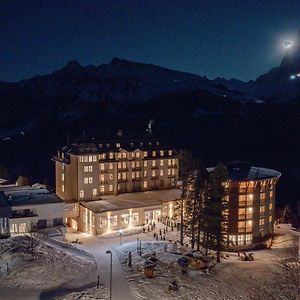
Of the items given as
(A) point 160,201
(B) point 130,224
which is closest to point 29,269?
(B) point 130,224

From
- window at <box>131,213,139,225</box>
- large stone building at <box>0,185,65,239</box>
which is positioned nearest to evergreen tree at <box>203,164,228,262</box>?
window at <box>131,213,139,225</box>

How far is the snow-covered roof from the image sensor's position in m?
54.2

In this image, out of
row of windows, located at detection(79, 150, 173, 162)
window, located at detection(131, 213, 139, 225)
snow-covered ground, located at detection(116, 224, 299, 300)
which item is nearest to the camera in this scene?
snow-covered ground, located at detection(116, 224, 299, 300)

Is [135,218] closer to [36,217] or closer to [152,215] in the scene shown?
[152,215]

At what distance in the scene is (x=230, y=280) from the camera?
1479 inches

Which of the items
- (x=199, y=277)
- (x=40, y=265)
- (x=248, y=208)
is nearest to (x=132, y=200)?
(x=248, y=208)

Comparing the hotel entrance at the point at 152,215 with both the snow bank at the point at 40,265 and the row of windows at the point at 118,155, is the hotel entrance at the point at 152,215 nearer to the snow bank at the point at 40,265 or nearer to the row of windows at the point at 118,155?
the row of windows at the point at 118,155

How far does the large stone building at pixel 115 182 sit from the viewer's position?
178ft

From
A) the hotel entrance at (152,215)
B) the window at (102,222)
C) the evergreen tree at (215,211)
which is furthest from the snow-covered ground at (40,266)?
the hotel entrance at (152,215)

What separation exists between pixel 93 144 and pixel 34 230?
17.6 metres

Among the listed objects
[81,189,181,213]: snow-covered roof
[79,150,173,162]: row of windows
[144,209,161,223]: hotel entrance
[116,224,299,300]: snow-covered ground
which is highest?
[79,150,173,162]: row of windows

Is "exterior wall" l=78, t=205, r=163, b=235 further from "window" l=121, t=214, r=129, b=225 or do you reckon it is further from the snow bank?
the snow bank

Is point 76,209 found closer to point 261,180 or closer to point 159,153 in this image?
point 159,153

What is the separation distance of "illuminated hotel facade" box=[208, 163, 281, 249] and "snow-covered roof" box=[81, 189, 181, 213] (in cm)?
1159
